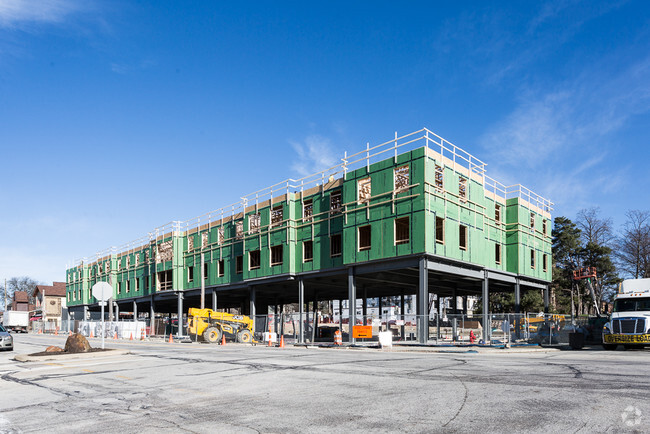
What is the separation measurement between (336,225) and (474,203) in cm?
955

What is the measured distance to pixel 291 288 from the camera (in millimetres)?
53281

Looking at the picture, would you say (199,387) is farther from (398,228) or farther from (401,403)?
(398,228)

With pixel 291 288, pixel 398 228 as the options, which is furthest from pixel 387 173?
pixel 291 288

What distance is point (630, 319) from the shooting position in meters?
25.8

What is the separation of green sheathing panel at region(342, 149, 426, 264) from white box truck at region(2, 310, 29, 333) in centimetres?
Result: 5654

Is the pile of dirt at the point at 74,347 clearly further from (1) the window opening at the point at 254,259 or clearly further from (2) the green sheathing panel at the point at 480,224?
(1) the window opening at the point at 254,259

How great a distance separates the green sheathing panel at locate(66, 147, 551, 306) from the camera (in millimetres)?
34031

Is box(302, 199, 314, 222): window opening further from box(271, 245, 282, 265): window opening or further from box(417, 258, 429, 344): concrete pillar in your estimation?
box(417, 258, 429, 344): concrete pillar

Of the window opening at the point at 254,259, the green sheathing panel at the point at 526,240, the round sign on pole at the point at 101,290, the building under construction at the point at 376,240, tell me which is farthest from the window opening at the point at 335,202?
the round sign on pole at the point at 101,290

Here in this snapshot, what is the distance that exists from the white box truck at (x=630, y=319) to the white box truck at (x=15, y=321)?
71.7 meters

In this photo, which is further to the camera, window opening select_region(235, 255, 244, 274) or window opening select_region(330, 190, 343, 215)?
window opening select_region(235, 255, 244, 274)

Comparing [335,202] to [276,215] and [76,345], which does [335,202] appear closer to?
[276,215]

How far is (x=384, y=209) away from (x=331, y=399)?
25516 mm

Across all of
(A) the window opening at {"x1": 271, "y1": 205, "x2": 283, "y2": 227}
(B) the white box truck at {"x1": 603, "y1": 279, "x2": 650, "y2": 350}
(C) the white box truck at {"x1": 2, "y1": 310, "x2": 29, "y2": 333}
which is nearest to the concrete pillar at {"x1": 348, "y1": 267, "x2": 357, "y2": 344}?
(A) the window opening at {"x1": 271, "y1": 205, "x2": 283, "y2": 227}
